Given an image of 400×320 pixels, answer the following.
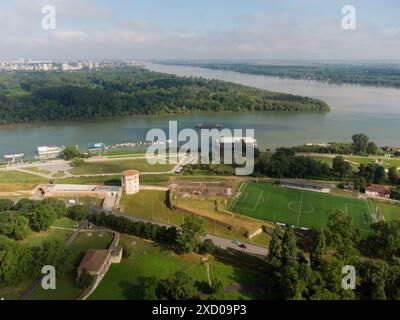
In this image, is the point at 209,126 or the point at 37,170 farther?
the point at 209,126

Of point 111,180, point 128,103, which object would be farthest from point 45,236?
point 128,103

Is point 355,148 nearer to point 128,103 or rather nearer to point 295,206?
point 295,206

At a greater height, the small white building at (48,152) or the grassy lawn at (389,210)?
the small white building at (48,152)

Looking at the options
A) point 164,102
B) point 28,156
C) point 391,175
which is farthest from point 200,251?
point 164,102

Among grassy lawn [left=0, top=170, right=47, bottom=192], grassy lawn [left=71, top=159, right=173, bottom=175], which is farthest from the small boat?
grassy lawn [left=0, top=170, right=47, bottom=192]

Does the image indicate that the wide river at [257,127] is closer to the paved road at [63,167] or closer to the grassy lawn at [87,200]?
the paved road at [63,167]

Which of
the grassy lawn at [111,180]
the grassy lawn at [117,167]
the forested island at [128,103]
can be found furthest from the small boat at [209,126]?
the grassy lawn at [111,180]

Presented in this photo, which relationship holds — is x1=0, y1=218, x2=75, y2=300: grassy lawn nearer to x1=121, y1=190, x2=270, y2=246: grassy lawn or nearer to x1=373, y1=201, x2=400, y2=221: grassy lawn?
x1=121, y1=190, x2=270, y2=246: grassy lawn
